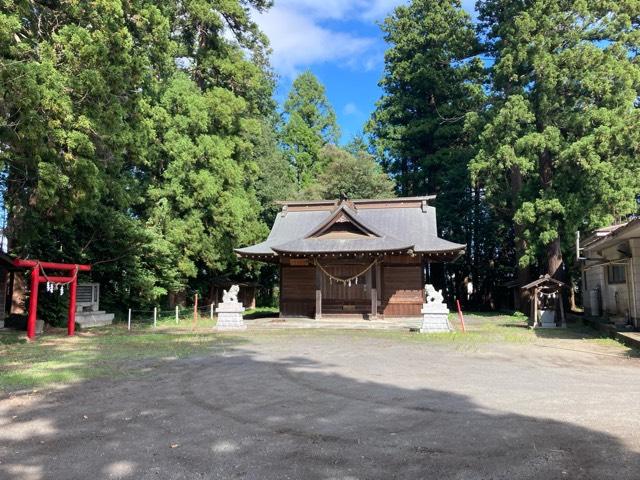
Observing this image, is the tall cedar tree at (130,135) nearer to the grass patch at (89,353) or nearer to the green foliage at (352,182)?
the grass patch at (89,353)

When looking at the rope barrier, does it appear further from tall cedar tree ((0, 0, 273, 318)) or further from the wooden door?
tall cedar tree ((0, 0, 273, 318))

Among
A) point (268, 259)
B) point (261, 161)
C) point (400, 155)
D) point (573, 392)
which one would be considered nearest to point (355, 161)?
point (400, 155)

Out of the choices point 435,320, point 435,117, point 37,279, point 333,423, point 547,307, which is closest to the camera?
point 333,423

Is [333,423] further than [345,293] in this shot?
No

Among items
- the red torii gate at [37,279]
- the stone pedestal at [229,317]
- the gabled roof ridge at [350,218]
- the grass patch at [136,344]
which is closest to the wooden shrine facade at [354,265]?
the gabled roof ridge at [350,218]

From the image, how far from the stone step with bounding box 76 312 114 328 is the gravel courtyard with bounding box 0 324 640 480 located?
29.0 feet

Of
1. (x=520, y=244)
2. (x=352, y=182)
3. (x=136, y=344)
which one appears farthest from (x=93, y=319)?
(x=352, y=182)

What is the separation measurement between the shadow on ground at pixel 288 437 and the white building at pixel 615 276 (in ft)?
26.4

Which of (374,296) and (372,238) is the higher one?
(372,238)

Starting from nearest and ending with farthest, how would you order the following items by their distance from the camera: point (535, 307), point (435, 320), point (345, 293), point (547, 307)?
point (435, 320) < point (535, 307) < point (547, 307) < point (345, 293)

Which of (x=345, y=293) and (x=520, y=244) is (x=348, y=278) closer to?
(x=345, y=293)

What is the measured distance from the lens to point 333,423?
4590mm

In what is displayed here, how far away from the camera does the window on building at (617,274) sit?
47.0 ft

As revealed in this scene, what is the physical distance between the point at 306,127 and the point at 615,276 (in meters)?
29.6
